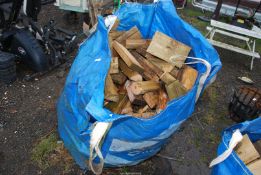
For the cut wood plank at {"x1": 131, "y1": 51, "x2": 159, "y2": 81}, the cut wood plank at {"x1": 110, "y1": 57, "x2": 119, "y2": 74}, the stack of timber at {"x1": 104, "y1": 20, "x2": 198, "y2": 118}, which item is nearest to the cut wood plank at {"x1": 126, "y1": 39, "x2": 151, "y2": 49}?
the stack of timber at {"x1": 104, "y1": 20, "x2": 198, "y2": 118}

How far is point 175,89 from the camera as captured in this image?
2543 millimetres

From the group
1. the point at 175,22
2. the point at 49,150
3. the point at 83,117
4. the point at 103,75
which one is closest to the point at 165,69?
the point at 175,22

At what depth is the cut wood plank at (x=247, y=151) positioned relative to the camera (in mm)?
2041

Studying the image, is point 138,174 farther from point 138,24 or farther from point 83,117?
point 138,24

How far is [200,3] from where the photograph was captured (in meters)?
6.36

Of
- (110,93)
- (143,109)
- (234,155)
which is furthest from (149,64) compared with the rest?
(234,155)

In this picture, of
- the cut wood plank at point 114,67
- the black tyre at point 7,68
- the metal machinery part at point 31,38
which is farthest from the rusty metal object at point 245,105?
the black tyre at point 7,68

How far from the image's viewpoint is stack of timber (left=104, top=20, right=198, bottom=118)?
2.59 metres

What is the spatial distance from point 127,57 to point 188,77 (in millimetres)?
606

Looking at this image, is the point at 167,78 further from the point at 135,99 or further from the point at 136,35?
the point at 136,35

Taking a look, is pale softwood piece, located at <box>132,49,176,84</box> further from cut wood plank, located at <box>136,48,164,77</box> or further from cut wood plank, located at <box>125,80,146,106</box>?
cut wood plank, located at <box>125,80,146,106</box>

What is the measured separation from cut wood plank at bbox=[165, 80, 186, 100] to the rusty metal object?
1361 mm

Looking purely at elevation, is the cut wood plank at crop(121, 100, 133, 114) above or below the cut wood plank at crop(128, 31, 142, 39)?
below

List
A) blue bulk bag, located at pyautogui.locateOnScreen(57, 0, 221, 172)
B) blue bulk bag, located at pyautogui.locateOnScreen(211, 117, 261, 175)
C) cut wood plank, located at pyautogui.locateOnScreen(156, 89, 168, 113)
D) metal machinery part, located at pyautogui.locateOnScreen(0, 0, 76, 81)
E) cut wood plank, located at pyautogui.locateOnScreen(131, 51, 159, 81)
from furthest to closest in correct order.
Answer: metal machinery part, located at pyautogui.locateOnScreen(0, 0, 76, 81)
cut wood plank, located at pyautogui.locateOnScreen(131, 51, 159, 81)
cut wood plank, located at pyautogui.locateOnScreen(156, 89, 168, 113)
blue bulk bag, located at pyautogui.locateOnScreen(57, 0, 221, 172)
blue bulk bag, located at pyautogui.locateOnScreen(211, 117, 261, 175)
